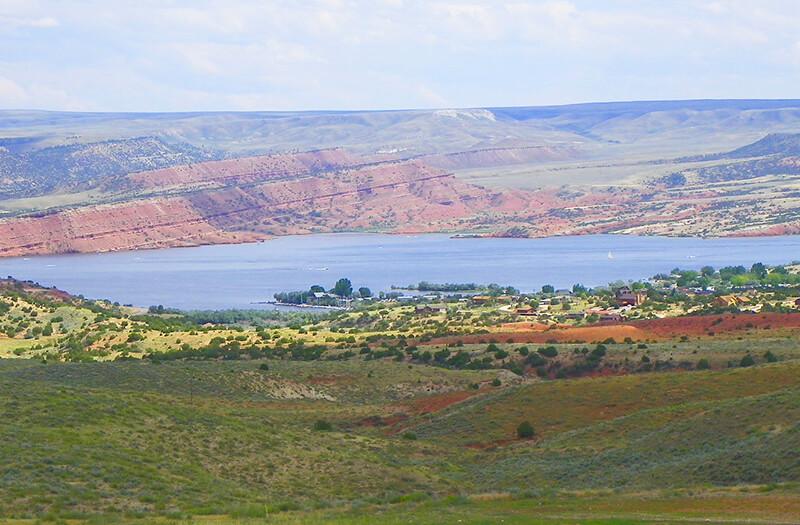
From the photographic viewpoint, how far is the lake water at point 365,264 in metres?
112

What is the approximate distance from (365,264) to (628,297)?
207ft

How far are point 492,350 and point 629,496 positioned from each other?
27.6m

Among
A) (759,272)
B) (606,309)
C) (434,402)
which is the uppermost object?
(434,402)

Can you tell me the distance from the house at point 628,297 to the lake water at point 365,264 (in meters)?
23.4

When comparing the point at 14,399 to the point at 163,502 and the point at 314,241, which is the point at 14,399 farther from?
the point at 314,241

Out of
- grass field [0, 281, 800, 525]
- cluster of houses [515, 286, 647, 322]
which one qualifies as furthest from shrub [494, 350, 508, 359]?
cluster of houses [515, 286, 647, 322]

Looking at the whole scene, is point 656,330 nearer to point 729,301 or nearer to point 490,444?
point 729,301

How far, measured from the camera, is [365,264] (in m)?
138

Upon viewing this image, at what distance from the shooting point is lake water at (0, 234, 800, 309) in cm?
11175

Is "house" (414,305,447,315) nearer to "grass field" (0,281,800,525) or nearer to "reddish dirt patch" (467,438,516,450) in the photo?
"grass field" (0,281,800,525)

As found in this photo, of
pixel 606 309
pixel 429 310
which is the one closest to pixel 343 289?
pixel 429 310

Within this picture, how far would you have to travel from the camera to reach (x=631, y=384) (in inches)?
1396

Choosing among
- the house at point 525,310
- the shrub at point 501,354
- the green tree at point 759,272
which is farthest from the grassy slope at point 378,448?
the green tree at point 759,272

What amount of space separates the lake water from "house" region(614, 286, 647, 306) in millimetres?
23440
